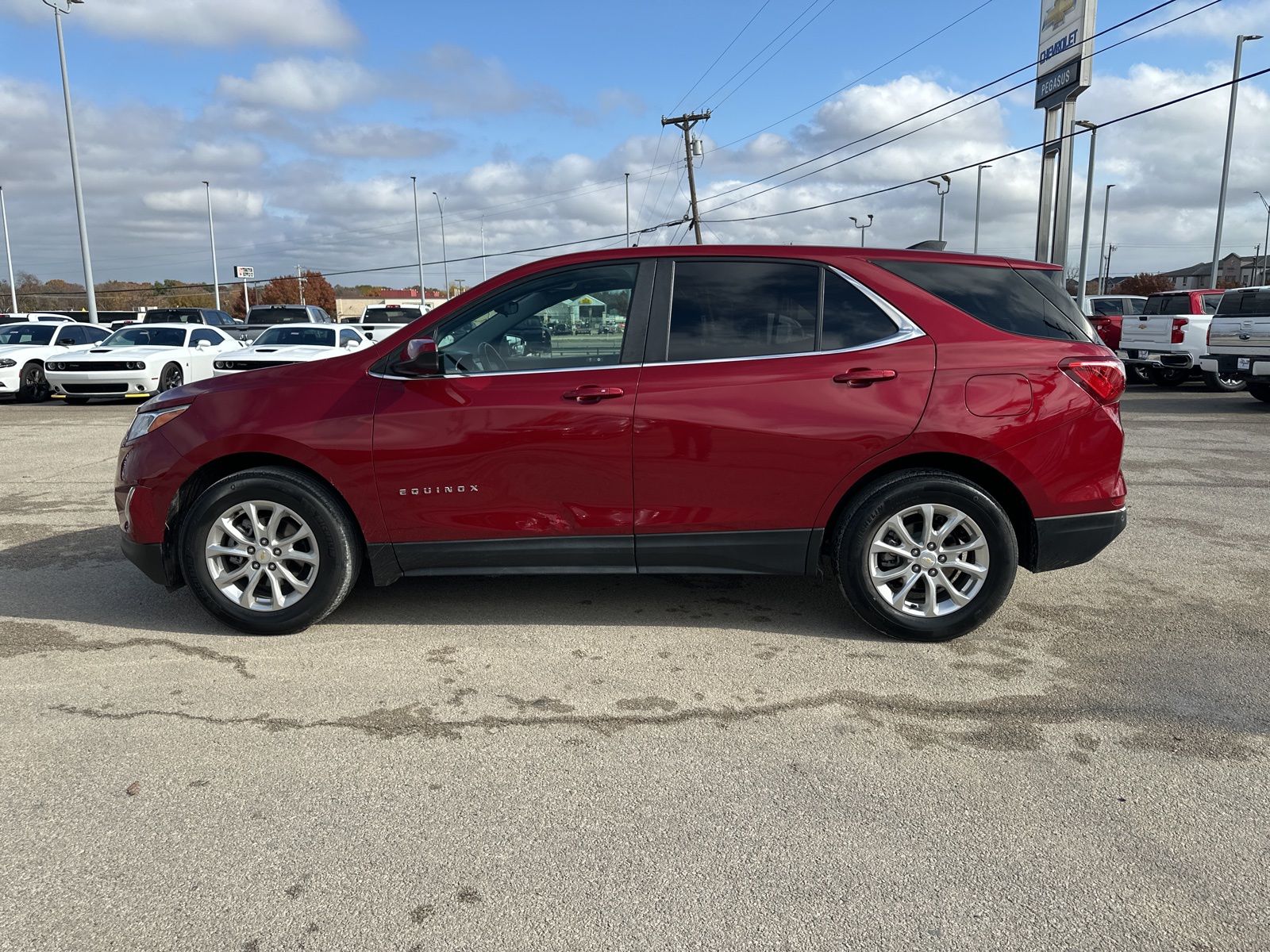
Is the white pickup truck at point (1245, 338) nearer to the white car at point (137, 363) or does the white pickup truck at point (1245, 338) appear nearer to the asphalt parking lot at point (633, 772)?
the asphalt parking lot at point (633, 772)

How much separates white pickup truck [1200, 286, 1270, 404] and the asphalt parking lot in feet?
33.9

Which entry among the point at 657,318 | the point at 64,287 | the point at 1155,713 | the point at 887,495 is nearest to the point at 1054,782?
the point at 1155,713

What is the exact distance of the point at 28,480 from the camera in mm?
8430

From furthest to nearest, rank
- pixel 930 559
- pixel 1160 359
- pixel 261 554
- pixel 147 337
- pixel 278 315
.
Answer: pixel 278 315 → pixel 147 337 → pixel 1160 359 → pixel 261 554 → pixel 930 559

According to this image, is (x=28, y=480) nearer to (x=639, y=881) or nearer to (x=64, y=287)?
(x=639, y=881)

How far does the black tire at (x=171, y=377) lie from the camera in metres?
16.3

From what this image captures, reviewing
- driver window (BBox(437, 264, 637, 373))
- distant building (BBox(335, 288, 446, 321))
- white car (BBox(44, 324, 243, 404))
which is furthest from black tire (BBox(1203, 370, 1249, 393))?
distant building (BBox(335, 288, 446, 321))

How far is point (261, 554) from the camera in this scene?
4227 mm

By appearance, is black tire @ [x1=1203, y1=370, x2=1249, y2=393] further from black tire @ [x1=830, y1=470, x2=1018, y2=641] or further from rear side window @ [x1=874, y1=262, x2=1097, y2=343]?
black tire @ [x1=830, y1=470, x2=1018, y2=641]

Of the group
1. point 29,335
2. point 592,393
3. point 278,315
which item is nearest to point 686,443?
point 592,393

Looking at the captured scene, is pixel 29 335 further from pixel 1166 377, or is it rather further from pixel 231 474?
pixel 1166 377

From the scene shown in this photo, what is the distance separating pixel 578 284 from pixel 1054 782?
2856 millimetres

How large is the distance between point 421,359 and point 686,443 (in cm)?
124

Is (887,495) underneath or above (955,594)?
above
